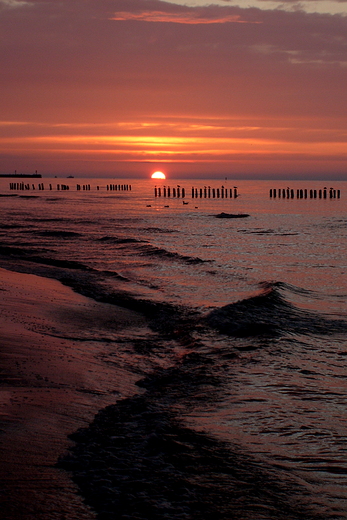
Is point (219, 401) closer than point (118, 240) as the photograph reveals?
Yes

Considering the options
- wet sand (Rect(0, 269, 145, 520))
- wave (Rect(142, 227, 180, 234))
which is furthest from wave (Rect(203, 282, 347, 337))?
wave (Rect(142, 227, 180, 234))

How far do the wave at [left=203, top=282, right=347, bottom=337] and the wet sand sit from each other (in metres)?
1.96

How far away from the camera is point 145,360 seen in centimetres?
827

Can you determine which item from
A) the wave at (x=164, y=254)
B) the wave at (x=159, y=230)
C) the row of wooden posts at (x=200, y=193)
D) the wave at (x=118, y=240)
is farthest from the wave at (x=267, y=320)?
the row of wooden posts at (x=200, y=193)

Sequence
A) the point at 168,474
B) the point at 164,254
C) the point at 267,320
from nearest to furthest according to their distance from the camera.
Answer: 1. the point at 168,474
2. the point at 267,320
3. the point at 164,254

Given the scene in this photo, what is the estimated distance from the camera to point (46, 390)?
6.18m

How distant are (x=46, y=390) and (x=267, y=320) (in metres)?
6.57

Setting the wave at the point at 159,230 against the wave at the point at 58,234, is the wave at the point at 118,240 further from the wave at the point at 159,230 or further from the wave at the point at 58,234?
the wave at the point at 159,230

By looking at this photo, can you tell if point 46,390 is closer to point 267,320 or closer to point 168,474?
point 168,474

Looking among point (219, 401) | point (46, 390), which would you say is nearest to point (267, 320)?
point (219, 401)

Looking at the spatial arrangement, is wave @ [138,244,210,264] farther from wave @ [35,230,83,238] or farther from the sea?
wave @ [35,230,83,238]

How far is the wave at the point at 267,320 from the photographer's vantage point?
35.2 feet

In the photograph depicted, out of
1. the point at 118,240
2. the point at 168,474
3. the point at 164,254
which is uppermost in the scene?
the point at 118,240

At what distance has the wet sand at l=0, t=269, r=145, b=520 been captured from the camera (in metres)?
4.04
